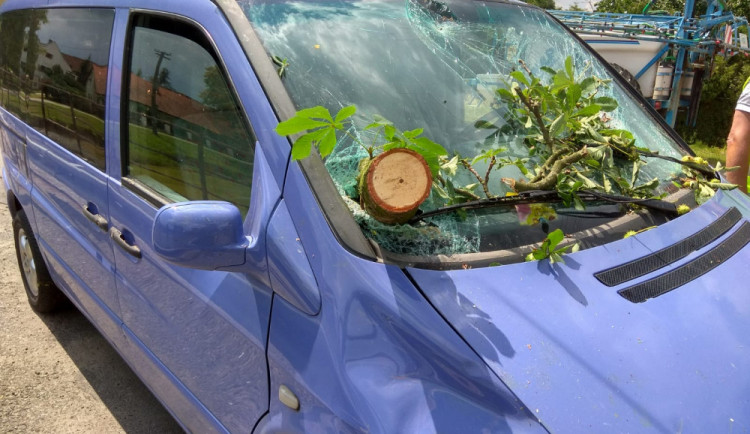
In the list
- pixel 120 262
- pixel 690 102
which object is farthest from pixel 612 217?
pixel 690 102

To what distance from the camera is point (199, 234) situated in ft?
4.99

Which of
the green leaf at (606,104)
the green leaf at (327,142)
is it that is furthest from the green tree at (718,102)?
the green leaf at (327,142)

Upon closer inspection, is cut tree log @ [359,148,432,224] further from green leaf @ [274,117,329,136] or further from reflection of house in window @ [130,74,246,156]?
reflection of house in window @ [130,74,246,156]

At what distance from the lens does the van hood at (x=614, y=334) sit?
4.19 ft

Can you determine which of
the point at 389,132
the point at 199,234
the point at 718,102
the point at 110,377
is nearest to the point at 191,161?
the point at 199,234

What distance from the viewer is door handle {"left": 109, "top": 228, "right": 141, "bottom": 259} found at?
7.27 feet

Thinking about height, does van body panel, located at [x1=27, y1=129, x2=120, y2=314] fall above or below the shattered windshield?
below

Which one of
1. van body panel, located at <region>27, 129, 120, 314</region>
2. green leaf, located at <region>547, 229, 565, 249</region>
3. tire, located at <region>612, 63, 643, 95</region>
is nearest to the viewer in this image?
green leaf, located at <region>547, 229, 565, 249</region>

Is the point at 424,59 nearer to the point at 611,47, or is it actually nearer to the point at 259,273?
the point at 259,273

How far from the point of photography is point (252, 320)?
5.56 ft

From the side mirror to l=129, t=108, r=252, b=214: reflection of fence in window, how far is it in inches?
7.1

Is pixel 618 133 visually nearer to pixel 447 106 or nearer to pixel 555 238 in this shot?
pixel 447 106

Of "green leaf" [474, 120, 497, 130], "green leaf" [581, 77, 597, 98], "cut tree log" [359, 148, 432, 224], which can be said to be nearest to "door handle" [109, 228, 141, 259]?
"cut tree log" [359, 148, 432, 224]

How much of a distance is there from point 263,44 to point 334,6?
1.33 ft
